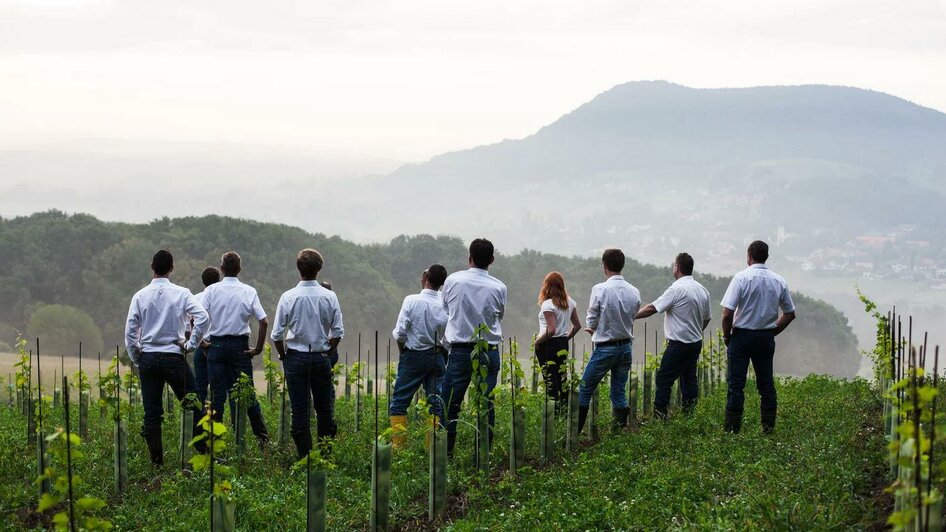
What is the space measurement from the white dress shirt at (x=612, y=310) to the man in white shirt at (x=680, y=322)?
42 centimetres

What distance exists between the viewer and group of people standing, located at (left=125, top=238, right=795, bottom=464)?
10055 mm

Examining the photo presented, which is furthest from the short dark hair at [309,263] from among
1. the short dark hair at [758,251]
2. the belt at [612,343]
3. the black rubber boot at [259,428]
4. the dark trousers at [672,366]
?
the short dark hair at [758,251]

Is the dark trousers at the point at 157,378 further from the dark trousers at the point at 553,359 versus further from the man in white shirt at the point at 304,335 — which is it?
the dark trousers at the point at 553,359

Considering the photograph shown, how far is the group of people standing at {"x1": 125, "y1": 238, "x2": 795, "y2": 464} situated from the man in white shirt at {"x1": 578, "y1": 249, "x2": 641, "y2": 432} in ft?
0.05

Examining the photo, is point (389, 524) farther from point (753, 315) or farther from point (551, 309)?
point (753, 315)

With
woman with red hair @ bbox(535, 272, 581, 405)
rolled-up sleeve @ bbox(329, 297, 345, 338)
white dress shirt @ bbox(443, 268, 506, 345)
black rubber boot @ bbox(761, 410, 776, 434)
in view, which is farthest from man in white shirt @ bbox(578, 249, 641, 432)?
rolled-up sleeve @ bbox(329, 297, 345, 338)

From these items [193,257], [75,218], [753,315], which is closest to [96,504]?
[753,315]

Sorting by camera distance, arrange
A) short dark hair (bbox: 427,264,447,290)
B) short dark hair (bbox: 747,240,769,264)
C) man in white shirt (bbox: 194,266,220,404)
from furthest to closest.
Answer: man in white shirt (bbox: 194,266,220,404), short dark hair (bbox: 747,240,769,264), short dark hair (bbox: 427,264,447,290)

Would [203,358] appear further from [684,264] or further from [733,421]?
[733,421]

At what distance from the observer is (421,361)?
10531mm

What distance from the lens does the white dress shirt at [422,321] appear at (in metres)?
10.4

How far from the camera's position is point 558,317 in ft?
38.2

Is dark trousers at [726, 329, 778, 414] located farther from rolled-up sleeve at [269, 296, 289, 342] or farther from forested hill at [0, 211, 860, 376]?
forested hill at [0, 211, 860, 376]

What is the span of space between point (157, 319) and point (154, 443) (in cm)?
141
